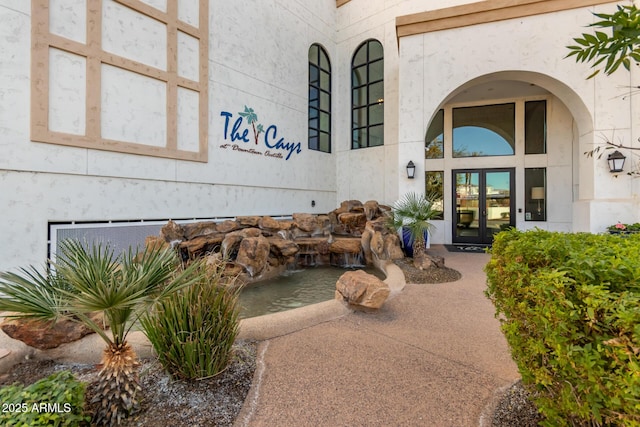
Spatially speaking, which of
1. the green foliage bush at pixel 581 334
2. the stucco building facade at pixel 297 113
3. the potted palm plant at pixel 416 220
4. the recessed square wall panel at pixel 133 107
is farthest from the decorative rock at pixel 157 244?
the potted palm plant at pixel 416 220

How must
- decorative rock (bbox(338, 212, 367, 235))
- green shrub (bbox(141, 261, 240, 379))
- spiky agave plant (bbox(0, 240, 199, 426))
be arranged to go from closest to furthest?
spiky agave plant (bbox(0, 240, 199, 426))
green shrub (bbox(141, 261, 240, 379))
decorative rock (bbox(338, 212, 367, 235))

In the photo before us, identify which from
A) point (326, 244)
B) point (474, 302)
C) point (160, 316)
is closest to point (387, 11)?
point (326, 244)

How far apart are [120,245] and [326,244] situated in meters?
5.14

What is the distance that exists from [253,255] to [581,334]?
593cm

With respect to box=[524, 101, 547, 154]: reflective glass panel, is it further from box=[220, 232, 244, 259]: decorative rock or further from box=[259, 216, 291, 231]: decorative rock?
box=[220, 232, 244, 259]: decorative rock

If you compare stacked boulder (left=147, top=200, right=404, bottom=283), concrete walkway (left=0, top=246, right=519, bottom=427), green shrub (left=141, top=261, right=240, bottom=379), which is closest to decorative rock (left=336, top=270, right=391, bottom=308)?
concrete walkway (left=0, top=246, right=519, bottom=427)

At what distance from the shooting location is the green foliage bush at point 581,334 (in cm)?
122

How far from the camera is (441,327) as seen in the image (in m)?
3.79

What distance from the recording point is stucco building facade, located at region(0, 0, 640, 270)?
20.9 ft

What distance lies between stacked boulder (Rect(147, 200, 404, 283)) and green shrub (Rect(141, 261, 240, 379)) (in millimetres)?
3591

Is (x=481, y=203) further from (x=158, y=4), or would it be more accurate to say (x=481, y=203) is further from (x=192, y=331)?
(x=158, y=4)

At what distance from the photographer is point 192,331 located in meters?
2.39

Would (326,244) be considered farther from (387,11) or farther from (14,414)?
(387,11)

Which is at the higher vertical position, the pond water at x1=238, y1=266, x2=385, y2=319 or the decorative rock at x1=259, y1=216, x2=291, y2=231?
the decorative rock at x1=259, y1=216, x2=291, y2=231
